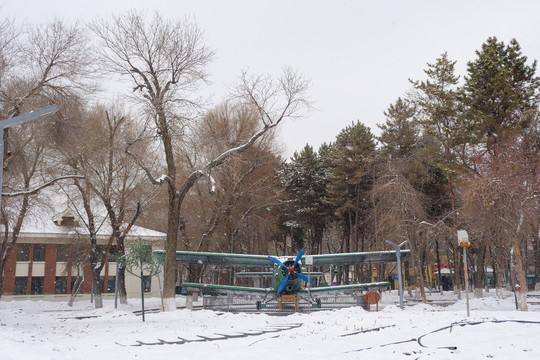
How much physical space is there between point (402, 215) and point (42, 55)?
20658 mm

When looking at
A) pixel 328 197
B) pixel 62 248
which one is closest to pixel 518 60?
pixel 328 197

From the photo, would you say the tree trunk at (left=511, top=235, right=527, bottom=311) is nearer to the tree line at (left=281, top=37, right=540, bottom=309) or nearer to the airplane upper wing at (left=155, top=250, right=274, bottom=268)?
the tree line at (left=281, top=37, right=540, bottom=309)

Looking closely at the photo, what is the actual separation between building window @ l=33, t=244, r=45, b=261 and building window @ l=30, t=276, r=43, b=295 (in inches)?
66.5

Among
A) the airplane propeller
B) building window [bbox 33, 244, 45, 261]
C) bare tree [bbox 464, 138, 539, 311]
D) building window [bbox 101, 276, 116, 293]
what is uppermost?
bare tree [bbox 464, 138, 539, 311]

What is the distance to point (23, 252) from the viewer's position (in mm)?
40625

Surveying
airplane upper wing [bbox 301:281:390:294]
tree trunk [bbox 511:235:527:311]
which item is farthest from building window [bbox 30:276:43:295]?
tree trunk [bbox 511:235:527:311]

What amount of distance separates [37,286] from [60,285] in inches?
77.3

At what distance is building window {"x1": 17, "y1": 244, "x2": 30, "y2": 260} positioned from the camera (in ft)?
133

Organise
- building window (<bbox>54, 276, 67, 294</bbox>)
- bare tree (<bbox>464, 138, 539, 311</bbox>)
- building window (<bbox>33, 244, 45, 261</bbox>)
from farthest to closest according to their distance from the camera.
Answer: building window (<bbox>54, 276, 67, 294</bbox>), building window (<bbox>33, 244, 45, 261</bbox>), bare tree (<bbox>464, 138, 539, 311</bbox>)

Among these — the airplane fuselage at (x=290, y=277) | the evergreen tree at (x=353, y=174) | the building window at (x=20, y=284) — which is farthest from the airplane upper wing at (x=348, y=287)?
the building window at (x=20, y=284)

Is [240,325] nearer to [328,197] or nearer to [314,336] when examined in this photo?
[314,336]

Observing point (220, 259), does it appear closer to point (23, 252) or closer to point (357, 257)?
point (357, 257)

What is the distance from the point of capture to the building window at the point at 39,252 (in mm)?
41031

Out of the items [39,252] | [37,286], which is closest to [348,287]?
[37,286]
